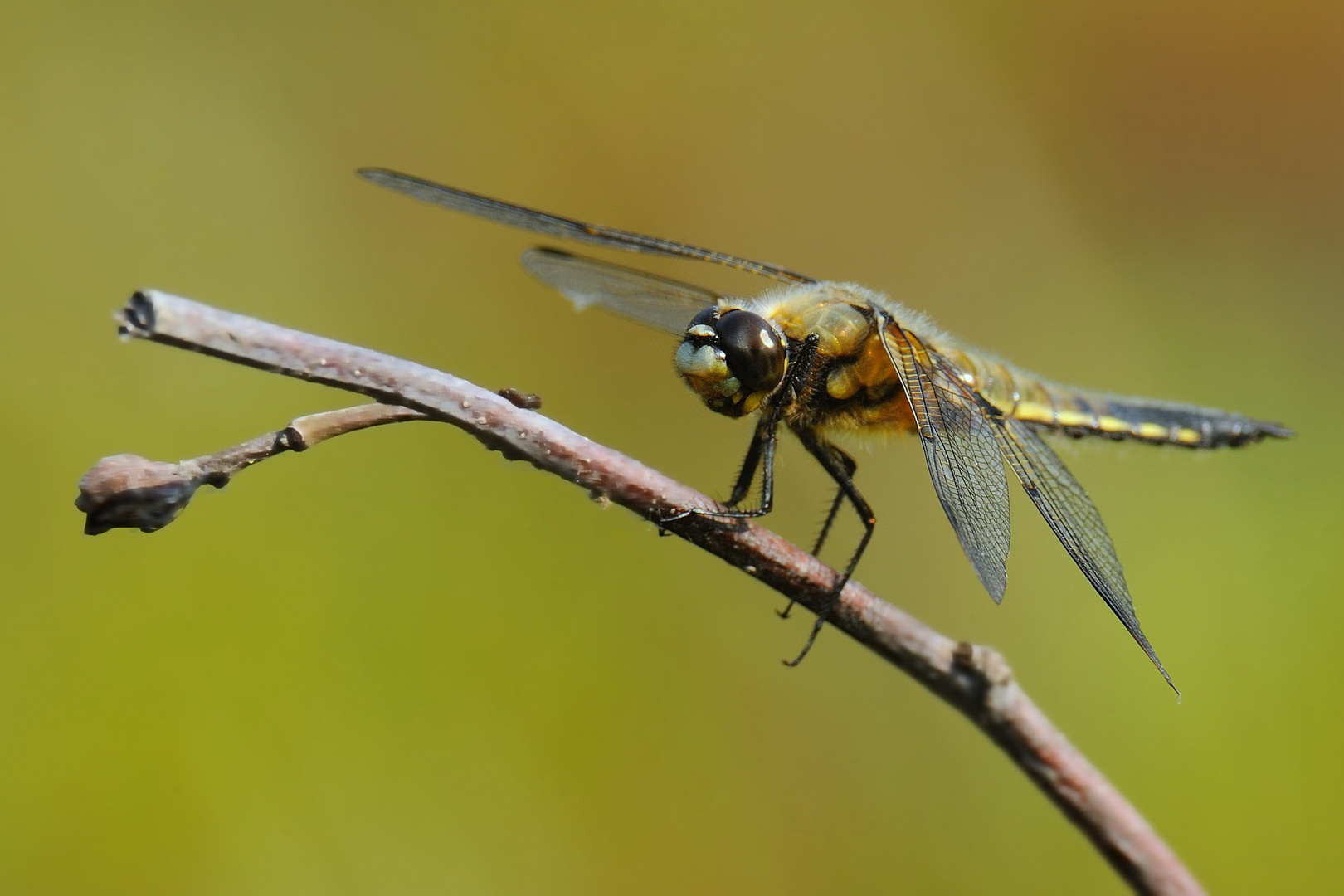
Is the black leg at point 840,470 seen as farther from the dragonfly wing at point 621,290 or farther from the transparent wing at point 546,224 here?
the dragonfly wing at point 621,290

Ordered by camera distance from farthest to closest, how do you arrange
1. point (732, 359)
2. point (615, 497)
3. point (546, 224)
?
point (546, 224), point (732, 359), point (615, 497)

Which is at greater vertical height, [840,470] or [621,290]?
[621,290]

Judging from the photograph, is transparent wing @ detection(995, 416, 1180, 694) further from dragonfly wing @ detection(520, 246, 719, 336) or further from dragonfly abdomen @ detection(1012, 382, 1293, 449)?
dragonfly wing @ detection(520, 246, 719, 336)

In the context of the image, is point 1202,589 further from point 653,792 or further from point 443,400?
point 443,400

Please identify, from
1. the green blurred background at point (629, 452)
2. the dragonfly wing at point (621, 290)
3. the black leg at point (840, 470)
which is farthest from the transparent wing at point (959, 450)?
the green blurred background at point (629, 452)

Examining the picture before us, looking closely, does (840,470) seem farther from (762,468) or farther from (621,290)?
(621,290)

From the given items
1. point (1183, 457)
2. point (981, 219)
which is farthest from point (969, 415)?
point (981, 219)

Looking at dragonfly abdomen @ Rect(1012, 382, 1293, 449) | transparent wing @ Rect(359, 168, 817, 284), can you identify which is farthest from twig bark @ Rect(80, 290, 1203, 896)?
dragonfly abdomen @ Rect(1012, 382, 1293, 449)

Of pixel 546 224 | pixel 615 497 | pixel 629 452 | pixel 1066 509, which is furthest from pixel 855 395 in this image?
pixel 629 452
